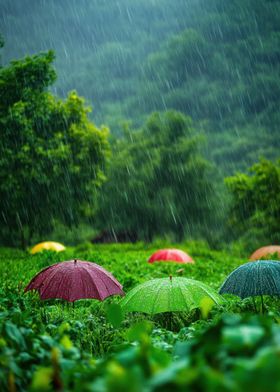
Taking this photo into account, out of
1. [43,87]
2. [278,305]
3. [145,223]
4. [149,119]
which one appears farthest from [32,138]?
[149,119]

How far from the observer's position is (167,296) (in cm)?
664

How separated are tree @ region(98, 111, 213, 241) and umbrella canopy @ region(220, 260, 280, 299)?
102 ft

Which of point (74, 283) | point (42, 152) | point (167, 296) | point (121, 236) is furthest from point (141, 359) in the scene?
point (121, 236)

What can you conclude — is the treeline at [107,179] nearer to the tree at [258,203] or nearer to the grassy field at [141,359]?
the tree at [258,203]

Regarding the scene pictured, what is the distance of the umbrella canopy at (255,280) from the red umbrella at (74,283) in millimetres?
1594

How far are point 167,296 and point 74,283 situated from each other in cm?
125

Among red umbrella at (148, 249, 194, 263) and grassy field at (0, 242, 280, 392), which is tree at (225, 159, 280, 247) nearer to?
red umbrella at (148, 249, 194, 263)

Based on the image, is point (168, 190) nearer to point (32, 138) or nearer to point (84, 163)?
point (84, 163)

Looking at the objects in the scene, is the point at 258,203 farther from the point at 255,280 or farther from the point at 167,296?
the point at 167,296

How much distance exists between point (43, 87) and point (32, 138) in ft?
9.56

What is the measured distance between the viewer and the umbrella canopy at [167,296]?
650 centimetres

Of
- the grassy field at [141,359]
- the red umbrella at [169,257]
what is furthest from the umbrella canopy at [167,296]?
the red umbrella at [169,257]

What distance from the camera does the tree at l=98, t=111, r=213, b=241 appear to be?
3872cm

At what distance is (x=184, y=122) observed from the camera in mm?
42656
